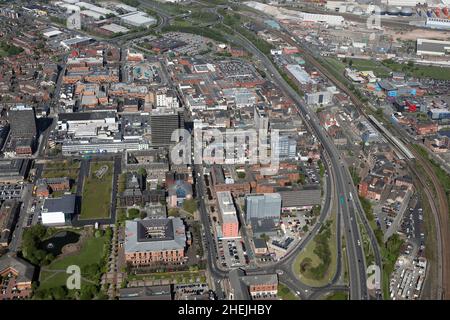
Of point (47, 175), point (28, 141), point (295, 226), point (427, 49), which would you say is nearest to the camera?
point (295, 226)

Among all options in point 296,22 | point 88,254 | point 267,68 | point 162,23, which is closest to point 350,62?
point 267,68

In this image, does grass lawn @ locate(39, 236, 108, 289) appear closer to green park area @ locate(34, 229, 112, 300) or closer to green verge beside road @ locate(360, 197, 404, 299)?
green park area @ locate(34, 229, 112, 300)

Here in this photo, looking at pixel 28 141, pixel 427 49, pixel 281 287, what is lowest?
pixel 281 287

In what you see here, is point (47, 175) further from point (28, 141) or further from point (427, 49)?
point (427, 49)

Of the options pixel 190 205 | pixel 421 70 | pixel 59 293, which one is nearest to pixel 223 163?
pixel 190 205

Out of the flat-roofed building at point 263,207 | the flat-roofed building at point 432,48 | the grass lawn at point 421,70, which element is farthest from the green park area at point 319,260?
the flat-roofed building at point 432,48

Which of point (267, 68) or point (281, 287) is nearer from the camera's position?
point (281, 287)

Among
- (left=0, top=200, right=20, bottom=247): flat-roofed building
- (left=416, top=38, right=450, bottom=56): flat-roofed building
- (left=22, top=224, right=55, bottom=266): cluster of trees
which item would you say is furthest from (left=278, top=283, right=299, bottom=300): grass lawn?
(left=416, top=38, right=450, bottom=56): flat-roofed building
